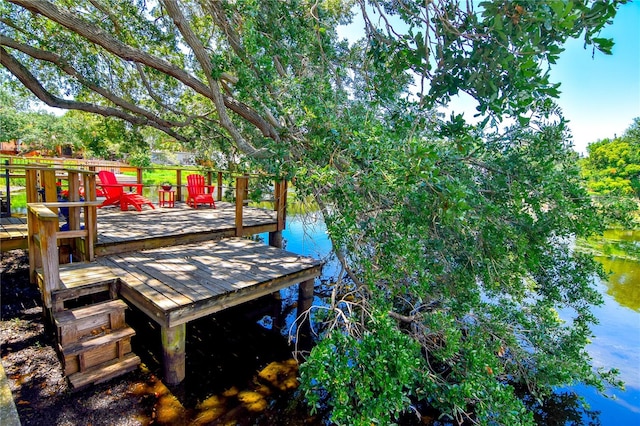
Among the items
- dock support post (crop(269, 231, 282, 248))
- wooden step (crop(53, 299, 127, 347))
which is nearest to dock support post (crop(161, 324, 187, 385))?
wooden step (crop(53, 299, 127, 347))

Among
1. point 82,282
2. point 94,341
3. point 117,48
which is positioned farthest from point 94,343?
point 117,48

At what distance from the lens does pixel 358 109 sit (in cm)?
391

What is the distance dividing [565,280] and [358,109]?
3064mm

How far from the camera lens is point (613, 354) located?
512 cm

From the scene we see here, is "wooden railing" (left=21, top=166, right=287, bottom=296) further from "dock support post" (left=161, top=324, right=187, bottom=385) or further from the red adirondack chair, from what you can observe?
the red adirondack chair

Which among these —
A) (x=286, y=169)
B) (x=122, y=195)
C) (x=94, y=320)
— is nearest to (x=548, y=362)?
(x=286, y=169)

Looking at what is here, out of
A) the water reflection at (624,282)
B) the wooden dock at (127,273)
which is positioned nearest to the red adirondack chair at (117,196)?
the wooden dock at (127,273)

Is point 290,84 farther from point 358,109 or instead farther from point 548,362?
point 548,362

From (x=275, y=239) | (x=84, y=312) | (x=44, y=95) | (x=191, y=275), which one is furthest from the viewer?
(x=275, y=239)

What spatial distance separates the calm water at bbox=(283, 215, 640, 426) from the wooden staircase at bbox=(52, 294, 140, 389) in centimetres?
229

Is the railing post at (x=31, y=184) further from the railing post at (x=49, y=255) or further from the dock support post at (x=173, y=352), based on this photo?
the dock support post at (x=173, y=352)

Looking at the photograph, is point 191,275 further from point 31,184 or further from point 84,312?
point 31,184

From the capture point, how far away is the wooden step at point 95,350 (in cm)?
313

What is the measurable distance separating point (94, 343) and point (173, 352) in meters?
0.75
